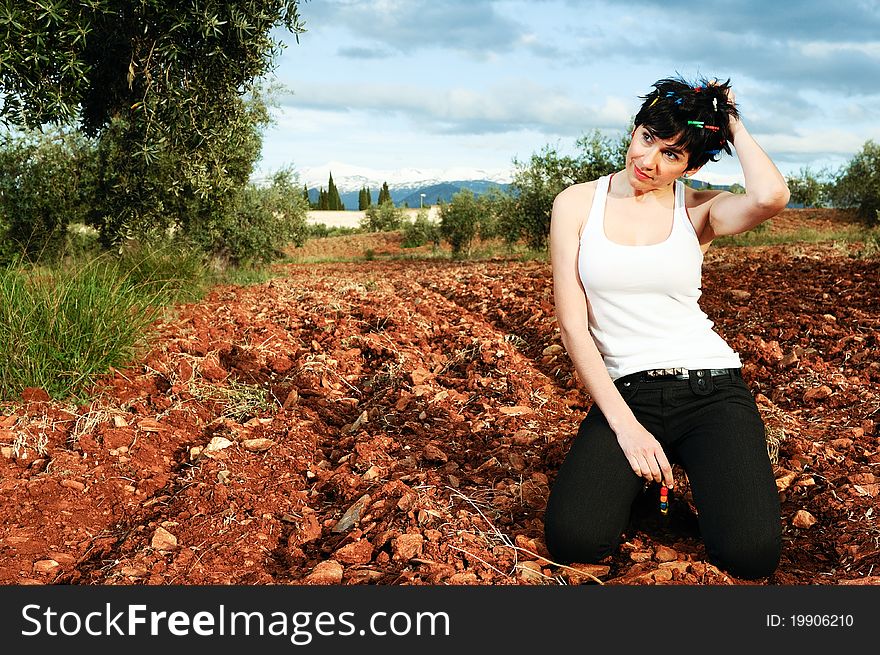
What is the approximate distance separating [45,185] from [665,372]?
11.3 metres

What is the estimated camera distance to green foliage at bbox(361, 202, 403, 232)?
116ft

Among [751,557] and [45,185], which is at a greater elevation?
[45,185]

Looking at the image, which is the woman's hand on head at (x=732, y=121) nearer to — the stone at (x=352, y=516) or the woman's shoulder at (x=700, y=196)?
the woman's shoulder at (x=700, y=196)

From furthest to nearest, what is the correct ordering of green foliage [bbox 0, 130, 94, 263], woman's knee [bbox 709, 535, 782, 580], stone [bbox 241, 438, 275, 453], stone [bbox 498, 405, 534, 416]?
green foliage [bbox 0, 130, 94, 263] → stone [bbox 498, 405, 534, 416] → stone [bbox 241, 438, 275, 453] → woman's knee [bbox 709, 535, 782, 580]

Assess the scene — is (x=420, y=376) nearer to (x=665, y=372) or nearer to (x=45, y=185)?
(x=665, y=372)

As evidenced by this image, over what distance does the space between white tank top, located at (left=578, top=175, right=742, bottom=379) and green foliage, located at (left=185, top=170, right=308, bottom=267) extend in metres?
10.7

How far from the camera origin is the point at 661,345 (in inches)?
120

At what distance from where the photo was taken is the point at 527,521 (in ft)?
10.4

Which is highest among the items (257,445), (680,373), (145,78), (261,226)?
(145,78)

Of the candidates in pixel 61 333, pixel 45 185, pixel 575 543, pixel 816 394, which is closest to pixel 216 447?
pixel 61 333

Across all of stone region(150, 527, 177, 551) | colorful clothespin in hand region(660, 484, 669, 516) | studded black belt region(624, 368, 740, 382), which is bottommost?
stone region(150, 527, 177, 551)

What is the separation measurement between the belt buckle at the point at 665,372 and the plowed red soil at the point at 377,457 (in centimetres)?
60

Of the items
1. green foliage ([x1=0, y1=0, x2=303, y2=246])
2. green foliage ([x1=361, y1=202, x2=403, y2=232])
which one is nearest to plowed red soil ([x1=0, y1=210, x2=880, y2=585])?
green foliage ([x1=0, y1=0, x2=303, y2=246])

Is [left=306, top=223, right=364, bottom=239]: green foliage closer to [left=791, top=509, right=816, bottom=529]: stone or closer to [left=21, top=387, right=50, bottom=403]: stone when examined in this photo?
[left=21, top=387, right=50, bottom=403]: stone
